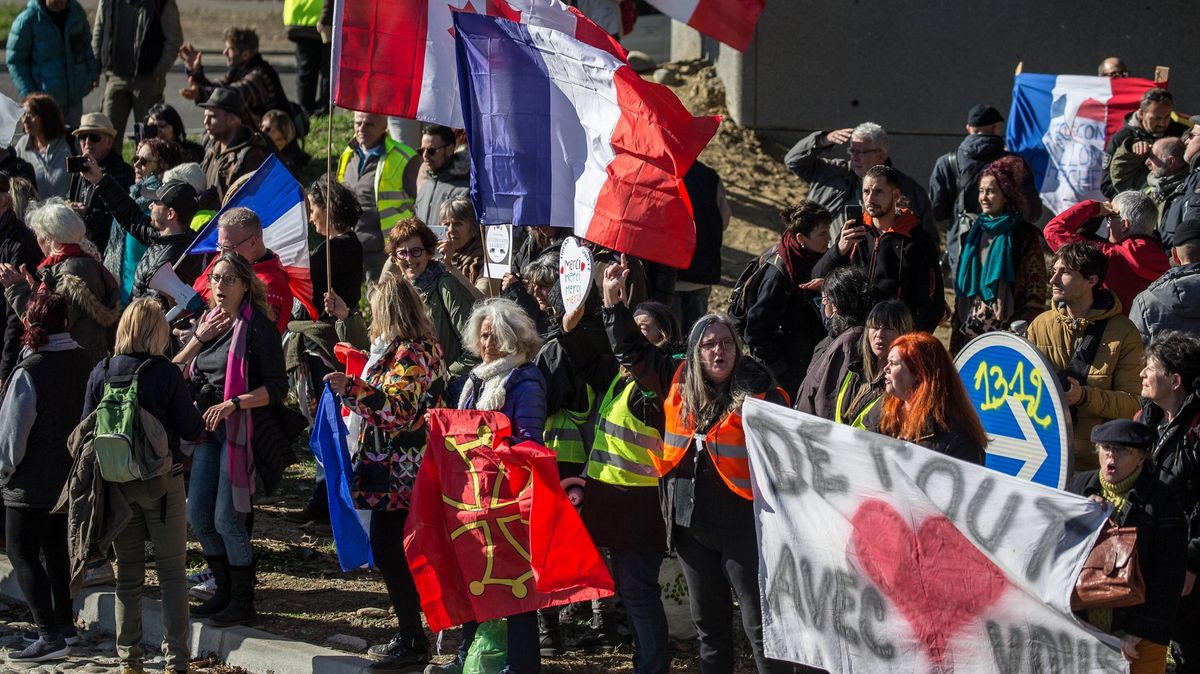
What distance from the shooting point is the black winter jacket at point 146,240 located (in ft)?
29.7

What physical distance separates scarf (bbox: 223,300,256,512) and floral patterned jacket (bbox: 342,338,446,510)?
30.7 inches

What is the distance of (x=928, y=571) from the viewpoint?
5.77m

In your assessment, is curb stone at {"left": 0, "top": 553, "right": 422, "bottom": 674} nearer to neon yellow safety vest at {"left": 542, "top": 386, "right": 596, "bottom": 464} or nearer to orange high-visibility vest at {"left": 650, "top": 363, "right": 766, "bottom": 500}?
neon yellow safety vest at {"left": 542, "top": 386, "right": 596, "bottom": 464}

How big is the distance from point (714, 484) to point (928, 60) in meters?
9.12

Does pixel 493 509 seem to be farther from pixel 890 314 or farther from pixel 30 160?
pixel 30 160

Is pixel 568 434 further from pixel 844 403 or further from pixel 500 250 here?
pixel 500 250

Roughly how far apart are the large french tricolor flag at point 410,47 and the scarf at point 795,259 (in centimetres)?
146

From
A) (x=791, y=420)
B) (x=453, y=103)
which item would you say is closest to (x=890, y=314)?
(x=791, y=420)

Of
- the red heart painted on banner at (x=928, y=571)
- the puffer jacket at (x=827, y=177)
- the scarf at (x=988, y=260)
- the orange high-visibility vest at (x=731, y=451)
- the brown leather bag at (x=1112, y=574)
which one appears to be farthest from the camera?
→ the puffer jacket at (x=827, y=177)

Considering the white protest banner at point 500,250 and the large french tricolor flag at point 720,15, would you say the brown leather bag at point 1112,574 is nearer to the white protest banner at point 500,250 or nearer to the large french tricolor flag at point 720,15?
the white protest banner at point 500,250

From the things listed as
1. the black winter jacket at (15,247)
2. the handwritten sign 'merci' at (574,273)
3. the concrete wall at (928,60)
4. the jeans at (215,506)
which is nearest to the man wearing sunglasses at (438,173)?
the black winter jacket at (15,247)

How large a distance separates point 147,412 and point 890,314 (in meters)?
3.32

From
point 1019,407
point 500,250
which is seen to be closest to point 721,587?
point 1019,407

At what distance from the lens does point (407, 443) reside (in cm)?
730
